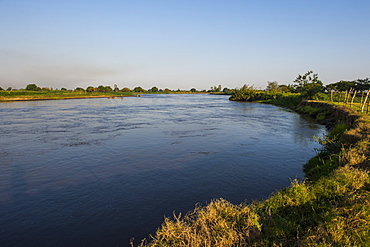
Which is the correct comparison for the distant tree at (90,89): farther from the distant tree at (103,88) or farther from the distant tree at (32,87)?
the distant tree at (32,87)

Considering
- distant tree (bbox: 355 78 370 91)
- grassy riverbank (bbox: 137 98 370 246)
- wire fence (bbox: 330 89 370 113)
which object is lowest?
grassy riverbank (bbox: 137 98 370 246)

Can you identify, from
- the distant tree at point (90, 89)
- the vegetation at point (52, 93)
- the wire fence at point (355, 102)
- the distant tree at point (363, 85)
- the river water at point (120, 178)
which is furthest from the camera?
the distant tree at point (90, 89)

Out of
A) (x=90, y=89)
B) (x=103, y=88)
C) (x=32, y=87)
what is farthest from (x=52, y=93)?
(x=103, y=88)

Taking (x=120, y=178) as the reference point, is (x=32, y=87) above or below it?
above

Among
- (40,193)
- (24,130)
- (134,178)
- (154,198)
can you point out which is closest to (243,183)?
(154,198)

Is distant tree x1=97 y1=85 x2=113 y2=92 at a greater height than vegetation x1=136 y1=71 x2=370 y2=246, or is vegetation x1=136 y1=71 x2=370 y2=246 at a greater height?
distant tree x1=97 y1=85 x2=113 y2=92

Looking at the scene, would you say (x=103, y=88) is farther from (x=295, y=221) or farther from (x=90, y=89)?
(x=295, y=221)

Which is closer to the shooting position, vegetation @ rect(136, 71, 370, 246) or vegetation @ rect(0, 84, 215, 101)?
vegetation @ rect(136, 71, 370, 246)

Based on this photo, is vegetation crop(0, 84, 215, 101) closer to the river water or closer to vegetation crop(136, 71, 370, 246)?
the river water

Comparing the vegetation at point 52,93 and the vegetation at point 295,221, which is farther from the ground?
the vegetation at point 52,93

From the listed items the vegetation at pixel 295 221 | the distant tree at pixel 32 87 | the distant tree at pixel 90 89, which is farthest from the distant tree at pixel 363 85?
the distant tree at pixel 90 89

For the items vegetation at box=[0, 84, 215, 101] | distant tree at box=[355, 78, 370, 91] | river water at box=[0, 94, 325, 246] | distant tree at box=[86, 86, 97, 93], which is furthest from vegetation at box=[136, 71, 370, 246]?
distant tree at box=[86, 86, 97, 93]

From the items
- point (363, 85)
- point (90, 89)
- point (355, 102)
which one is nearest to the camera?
point (355, 102)

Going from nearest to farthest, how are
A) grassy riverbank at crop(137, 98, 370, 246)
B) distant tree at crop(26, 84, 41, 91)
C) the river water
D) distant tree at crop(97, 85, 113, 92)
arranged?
grassy riverbank at crop(137, 98, 370, 246), the river water, distant tree at crop(26, 84, 41, 91), distant tree at crop(97, 85, 113, 92)
